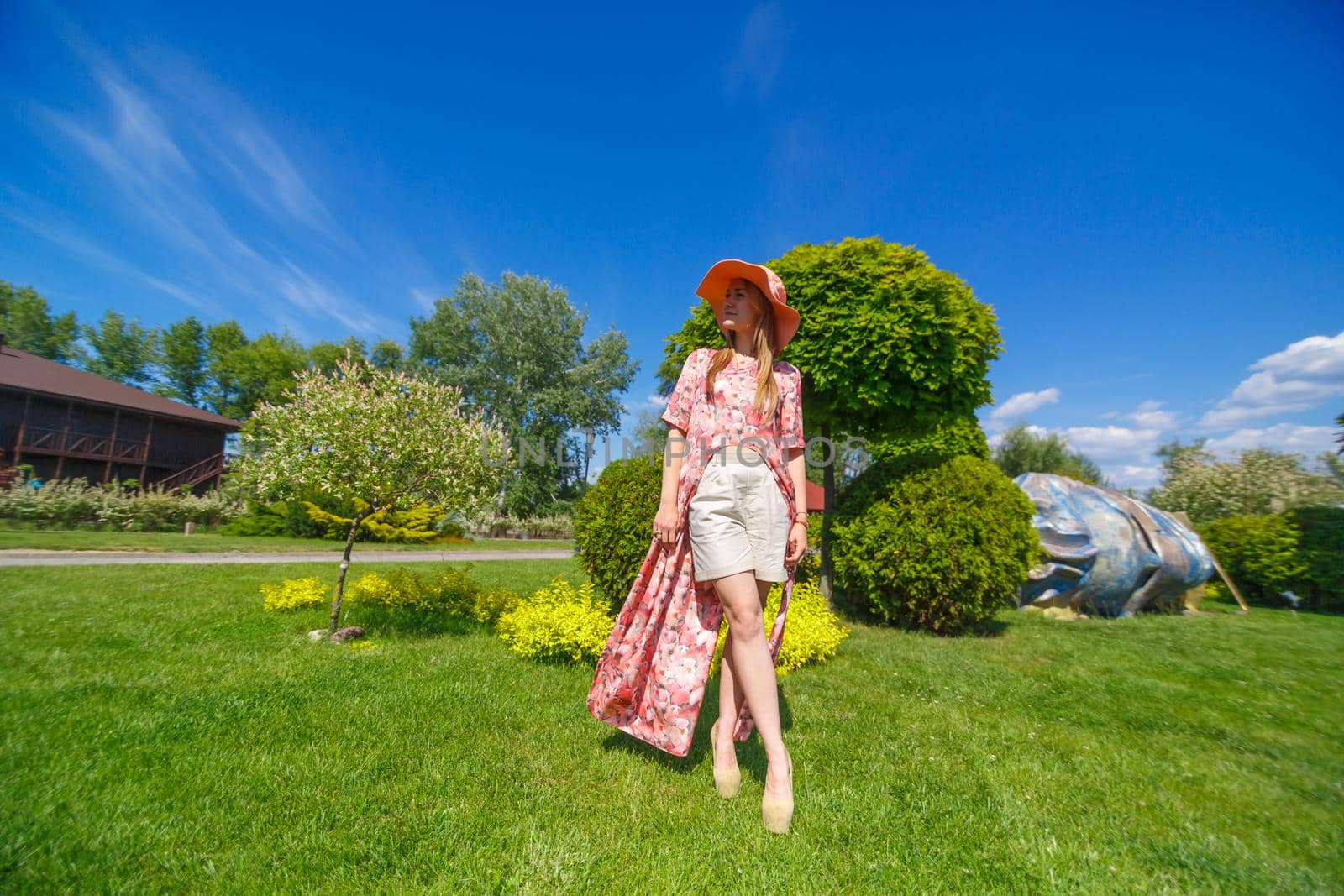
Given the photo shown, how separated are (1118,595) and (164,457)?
3524cm

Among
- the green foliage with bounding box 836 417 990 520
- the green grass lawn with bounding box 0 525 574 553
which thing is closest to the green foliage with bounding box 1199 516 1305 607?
the green foliage with bounding box 836 417 990 520

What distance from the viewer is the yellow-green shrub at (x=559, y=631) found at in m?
4.33

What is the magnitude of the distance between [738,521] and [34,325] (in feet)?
160

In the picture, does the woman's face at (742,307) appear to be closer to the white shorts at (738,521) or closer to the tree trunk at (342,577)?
the white shorts at (738,521)

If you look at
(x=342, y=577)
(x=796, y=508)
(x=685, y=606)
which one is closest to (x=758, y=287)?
(x=796, y=508)

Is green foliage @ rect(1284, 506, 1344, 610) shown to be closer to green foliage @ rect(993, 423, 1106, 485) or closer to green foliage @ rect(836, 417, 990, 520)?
green foliage @ rect(836, 417, 990, 520)

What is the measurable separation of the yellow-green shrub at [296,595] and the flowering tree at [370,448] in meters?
1.27

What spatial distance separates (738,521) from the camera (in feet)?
7.63

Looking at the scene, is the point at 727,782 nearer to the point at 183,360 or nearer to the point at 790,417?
the point at 790,417

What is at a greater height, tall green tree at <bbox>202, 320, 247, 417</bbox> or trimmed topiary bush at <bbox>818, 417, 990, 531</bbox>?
tall green tree at <bbox>202, 320, 247, 417</bbox>

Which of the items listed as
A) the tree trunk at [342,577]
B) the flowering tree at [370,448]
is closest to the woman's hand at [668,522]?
the flowering tree at [370,448]

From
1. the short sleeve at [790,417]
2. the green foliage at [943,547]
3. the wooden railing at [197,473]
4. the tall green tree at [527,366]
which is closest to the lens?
the short sleeve at [790,417]

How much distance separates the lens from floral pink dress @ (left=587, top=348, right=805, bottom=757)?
246 centimetres

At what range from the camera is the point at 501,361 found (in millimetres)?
28953
